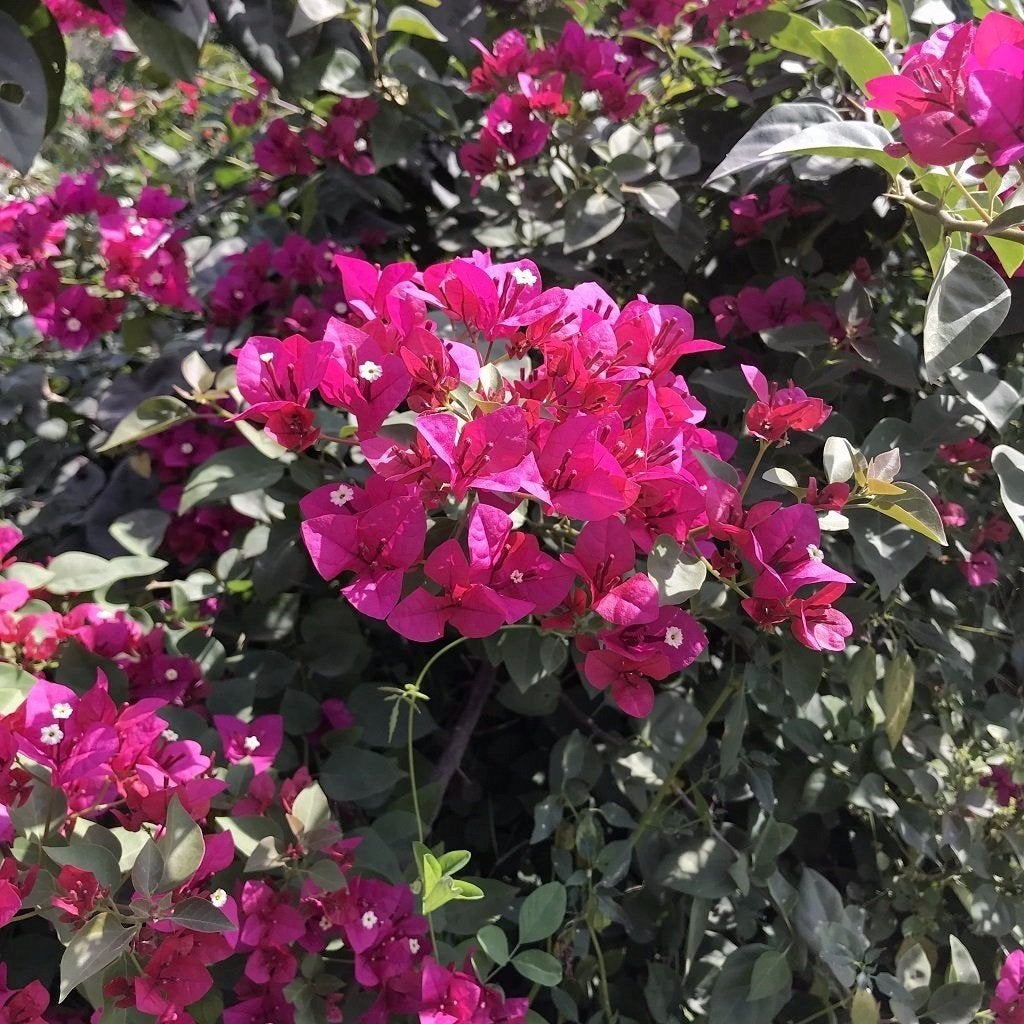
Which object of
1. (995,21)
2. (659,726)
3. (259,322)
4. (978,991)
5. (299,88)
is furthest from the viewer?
(259,322)

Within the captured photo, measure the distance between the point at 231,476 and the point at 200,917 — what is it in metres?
0.47

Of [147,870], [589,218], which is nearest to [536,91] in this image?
[589,218]

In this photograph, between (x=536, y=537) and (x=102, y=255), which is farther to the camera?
(x=102, y=255)

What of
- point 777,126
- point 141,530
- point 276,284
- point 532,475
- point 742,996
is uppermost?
point 777,126

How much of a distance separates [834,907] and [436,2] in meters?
1.11

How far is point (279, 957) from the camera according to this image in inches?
28.7

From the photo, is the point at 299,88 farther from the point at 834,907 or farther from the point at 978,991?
the point at 978,991

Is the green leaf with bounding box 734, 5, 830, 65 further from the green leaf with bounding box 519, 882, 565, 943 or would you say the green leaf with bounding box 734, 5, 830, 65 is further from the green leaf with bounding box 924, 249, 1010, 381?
the green leaf with bounding box 519, 882, 565, 943

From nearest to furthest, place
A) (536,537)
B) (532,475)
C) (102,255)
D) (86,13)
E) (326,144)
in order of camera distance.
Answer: (532,475)
(536,537)
(326,144)
(102,255)
(86,13)

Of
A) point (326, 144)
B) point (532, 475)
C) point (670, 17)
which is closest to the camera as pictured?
point (532, 475)

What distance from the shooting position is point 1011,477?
689 millimetres

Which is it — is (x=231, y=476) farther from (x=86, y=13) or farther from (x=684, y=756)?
(x=86, y=13)

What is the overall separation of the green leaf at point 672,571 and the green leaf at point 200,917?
38 centimetres

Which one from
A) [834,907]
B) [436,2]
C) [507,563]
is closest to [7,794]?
[507,563]
